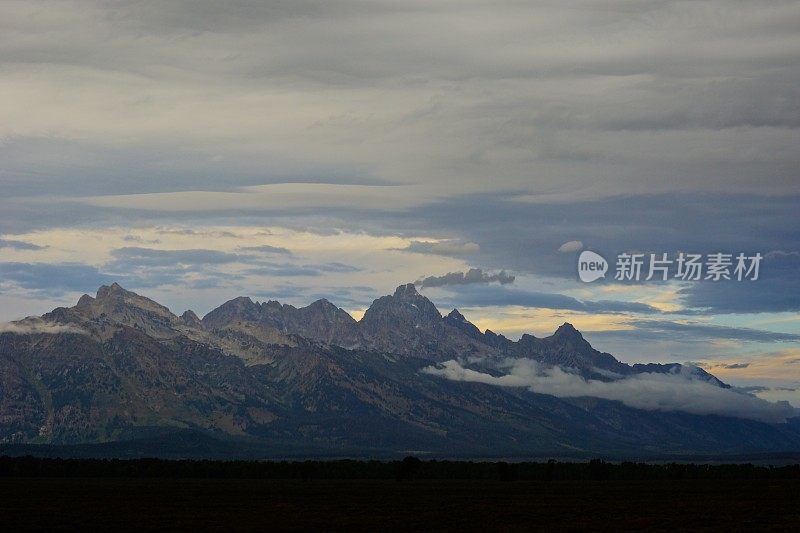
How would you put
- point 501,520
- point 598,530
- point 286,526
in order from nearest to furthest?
point 598,530 < point 286,526 < point 501,520

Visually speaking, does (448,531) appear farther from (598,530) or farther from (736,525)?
(736,525)

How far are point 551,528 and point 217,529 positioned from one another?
1951 inches

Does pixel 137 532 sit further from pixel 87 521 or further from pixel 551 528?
pixel 551 528

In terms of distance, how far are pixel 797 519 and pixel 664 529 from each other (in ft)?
98.2

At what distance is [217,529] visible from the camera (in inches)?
6909

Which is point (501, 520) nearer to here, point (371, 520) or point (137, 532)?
point (371, 520)

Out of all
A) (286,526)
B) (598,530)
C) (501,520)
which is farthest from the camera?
(501,520)

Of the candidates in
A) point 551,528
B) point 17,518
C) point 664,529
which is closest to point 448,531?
point 551,528

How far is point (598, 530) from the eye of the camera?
168625 millimetres

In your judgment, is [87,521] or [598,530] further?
[87,521]

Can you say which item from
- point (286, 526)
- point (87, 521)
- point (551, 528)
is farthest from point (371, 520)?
point (87, 521)

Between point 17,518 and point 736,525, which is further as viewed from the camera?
point 17,518

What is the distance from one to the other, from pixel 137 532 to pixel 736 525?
3488 inches

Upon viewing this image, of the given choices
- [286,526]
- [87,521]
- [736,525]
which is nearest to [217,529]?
[286,526]
